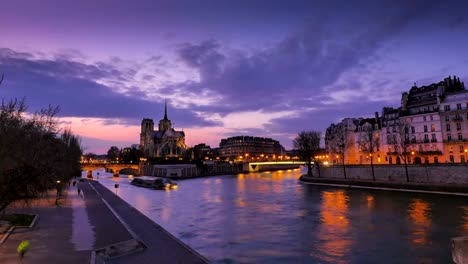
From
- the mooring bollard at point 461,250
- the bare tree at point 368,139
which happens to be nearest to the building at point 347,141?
the bare tree at point 368,139

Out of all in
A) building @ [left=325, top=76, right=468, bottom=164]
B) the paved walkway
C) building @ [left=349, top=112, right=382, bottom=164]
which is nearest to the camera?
the paved walkway

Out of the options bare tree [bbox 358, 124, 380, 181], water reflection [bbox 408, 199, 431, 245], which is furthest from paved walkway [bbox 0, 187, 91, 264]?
bare tree [bbox 358, 124, 380, 181]

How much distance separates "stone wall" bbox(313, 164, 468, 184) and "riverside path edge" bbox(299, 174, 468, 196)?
3713mm

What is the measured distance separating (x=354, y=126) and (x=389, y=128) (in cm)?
1743

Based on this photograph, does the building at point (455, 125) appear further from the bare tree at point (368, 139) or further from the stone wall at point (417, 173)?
the bare tree at point (368, 139)

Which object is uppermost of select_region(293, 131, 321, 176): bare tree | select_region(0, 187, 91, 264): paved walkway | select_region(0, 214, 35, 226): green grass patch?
select_region(293, 131, 321, 176): bare tree

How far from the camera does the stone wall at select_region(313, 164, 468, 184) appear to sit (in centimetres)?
4825

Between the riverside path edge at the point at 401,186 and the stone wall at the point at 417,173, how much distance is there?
3713mm

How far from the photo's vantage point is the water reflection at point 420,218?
2219 centimetres

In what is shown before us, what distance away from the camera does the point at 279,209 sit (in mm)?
36656

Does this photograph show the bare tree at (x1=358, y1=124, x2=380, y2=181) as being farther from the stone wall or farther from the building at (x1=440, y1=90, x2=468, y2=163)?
the building at (x1=440, y1=90, x2=468, y2=163)

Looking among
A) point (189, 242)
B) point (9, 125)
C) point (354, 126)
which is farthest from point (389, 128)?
point (9, 125)

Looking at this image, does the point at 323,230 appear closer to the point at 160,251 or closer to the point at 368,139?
the point at 160,251

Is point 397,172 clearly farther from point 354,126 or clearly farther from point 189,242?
point 189,242
